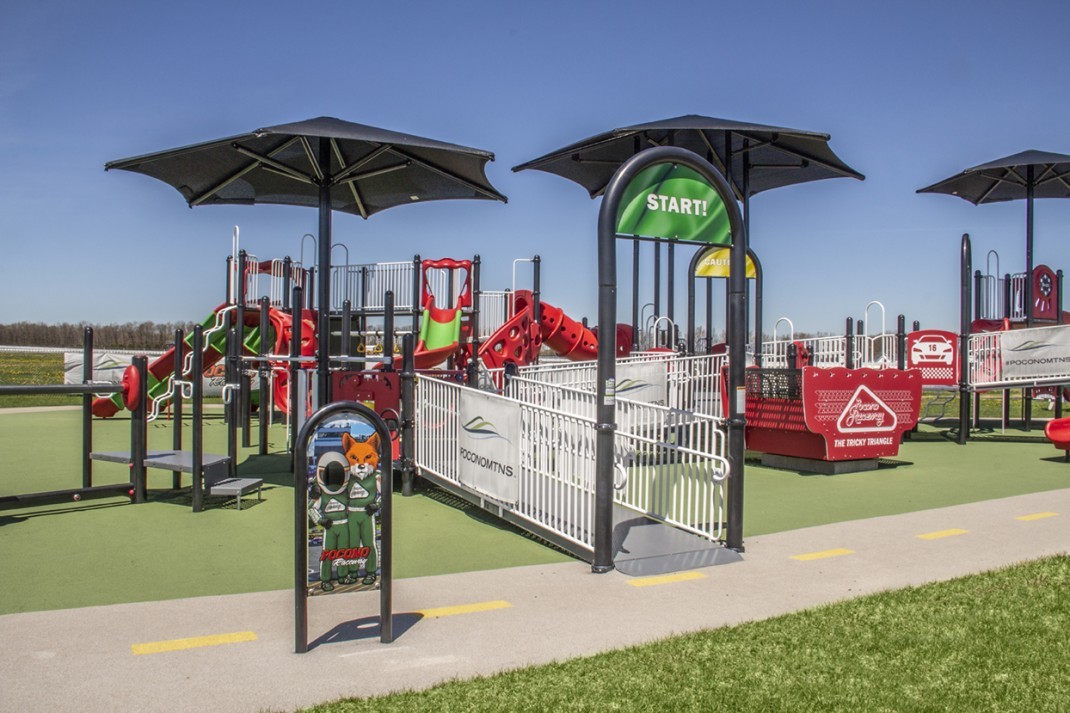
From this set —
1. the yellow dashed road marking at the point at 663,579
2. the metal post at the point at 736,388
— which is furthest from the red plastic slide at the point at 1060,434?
the yellow dashed road marking at the point at 663,579

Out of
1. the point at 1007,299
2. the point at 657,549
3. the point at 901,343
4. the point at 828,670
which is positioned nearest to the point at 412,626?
the point at 828,670

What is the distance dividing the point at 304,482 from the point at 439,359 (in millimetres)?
12975

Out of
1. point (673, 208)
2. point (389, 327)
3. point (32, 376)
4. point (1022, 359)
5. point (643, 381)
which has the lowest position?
point (32, 376)

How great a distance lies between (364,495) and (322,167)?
6.26 meters

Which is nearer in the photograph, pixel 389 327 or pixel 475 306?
pixel 389 327

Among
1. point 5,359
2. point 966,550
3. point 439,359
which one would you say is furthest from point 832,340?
point 5,359

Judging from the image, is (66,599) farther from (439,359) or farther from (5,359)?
(5,359)

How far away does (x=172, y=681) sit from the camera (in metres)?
4.43

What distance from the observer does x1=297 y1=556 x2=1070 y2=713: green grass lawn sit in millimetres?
4074

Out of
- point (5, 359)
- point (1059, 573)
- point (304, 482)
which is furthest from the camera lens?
point (5, 359)

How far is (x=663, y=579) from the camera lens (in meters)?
6.63

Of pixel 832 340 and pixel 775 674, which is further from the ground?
pixel 832 340

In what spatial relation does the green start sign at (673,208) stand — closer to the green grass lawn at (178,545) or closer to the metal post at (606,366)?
the metal post at (606,366)

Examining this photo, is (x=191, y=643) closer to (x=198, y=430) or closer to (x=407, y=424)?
(x=198, y=430)
